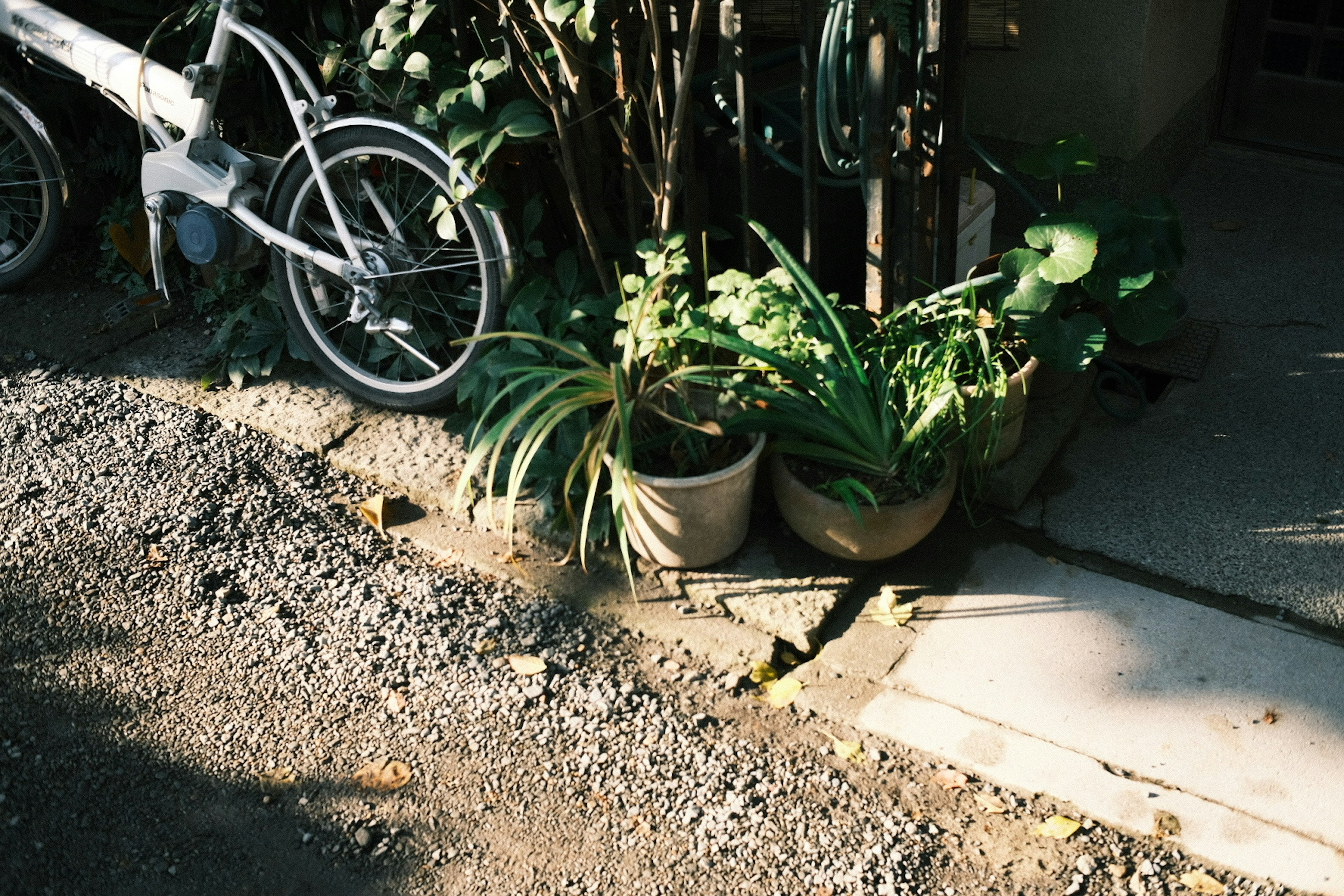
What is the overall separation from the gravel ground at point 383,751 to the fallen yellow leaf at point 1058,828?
0.02 metres

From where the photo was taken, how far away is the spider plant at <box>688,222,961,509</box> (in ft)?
9.48

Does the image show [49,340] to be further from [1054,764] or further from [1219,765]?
[1219,765]

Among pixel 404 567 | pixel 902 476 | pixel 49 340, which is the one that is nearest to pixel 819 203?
pixel 902 476

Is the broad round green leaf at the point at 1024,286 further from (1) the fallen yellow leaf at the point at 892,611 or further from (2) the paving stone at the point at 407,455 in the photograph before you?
(2) the paving stone at the point at 407,455

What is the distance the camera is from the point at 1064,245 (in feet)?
9.87

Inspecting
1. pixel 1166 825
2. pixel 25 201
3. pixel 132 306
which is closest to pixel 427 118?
pixel 132 306

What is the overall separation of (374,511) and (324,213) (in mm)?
1147

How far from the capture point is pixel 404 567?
3166mm

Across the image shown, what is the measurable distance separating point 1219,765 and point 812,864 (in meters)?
0.88

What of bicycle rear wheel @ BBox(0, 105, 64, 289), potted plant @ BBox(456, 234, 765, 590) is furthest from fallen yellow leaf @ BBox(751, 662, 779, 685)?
bicycle rear wheel @ BBox(0, 105, 64, 289)

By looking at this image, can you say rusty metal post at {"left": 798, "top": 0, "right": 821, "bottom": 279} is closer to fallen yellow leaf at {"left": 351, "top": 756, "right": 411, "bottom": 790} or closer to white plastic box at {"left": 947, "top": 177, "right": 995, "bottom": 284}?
white plastic box at {"left": 947, "top": 177, "right": 995, "bottom": 284}

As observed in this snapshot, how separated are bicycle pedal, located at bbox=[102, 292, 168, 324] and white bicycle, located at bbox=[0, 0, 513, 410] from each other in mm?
370

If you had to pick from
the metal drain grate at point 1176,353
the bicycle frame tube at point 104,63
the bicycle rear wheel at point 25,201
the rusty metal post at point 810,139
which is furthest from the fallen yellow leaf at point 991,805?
the bicycle rear wheel at point 25,201

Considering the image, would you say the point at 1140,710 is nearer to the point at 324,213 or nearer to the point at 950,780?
the point at 950,780
